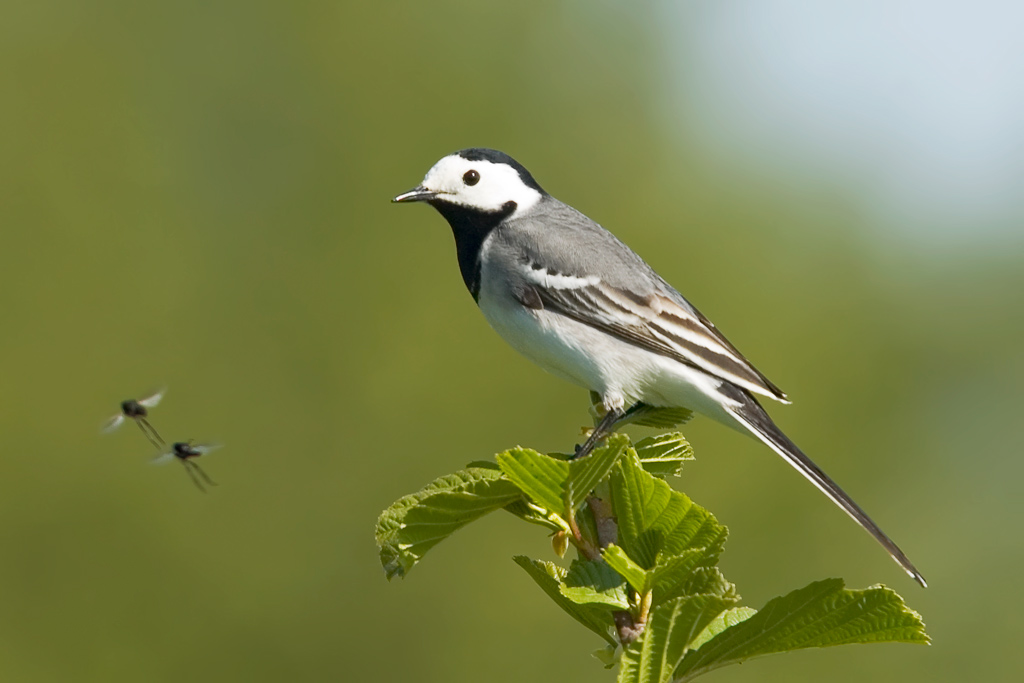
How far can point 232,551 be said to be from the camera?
19.1 meters

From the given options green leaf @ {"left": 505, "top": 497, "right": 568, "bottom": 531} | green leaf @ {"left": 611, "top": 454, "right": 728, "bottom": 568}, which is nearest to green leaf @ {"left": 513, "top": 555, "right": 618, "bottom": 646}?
green leaf @ {"left": 611, "top": 454, "right": 728, "bottom": 568}

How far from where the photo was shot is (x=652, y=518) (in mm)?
2301

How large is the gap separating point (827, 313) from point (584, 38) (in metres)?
7.85

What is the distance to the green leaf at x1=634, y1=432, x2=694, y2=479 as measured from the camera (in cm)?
Result: 306

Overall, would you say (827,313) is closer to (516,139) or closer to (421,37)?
(516,139)

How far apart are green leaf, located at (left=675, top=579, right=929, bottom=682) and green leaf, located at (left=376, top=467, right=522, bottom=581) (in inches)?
24.8

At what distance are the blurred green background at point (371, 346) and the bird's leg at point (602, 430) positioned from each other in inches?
439

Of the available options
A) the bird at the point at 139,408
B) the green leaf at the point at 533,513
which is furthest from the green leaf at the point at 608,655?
the bird at the point at 139,408

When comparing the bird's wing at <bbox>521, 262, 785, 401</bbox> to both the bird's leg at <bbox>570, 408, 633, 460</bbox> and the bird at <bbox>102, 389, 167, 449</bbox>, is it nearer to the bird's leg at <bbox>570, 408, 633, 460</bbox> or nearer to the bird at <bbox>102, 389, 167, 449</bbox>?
the bird's leg at <bbox>570, 408, 633, 460</bbox>

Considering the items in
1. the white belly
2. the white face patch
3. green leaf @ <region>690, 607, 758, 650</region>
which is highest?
the white face patch

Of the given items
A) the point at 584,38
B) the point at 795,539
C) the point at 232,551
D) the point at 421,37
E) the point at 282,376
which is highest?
the point at 421,37

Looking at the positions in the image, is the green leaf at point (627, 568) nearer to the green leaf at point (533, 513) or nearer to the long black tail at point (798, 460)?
the green leaf at point (533, 513)

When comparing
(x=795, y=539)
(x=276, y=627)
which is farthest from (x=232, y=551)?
(x=795, y=539)

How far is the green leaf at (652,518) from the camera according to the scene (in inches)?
86.8
